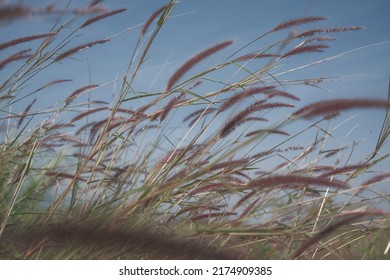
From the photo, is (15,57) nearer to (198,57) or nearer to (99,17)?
(99,17)

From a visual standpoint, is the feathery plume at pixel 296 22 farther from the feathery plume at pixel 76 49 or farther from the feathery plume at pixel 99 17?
the feathery plume at pixel 76 49

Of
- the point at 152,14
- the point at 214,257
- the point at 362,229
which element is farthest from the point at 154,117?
the point at 362,229

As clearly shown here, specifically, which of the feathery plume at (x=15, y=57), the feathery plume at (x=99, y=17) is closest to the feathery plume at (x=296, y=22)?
the feathery plume at (x=99, y=17)

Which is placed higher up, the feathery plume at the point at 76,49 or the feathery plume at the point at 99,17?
the feathery plume at the point at 99,17

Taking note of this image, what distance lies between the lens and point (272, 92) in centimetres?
170

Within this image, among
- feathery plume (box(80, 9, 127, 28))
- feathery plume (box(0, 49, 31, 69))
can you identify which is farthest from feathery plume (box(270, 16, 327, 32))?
feathery plume (box(0, 49, 31, 69))

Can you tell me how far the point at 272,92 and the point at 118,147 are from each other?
2.13 feet

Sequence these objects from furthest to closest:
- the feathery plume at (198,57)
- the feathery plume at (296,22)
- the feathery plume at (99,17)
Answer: the feathery plume at (99,17) < the feathery plume at (296,22) < the feathery plume at (198,57)

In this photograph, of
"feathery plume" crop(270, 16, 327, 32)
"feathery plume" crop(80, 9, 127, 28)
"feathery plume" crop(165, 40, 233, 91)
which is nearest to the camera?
"feathery plume" crop(165, 40, 233, 91)

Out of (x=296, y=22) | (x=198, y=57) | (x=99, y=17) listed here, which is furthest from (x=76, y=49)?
(x=296, y=22)

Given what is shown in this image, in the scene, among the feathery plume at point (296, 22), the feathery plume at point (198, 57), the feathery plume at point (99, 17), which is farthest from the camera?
the feathery plume at point (99, 17)

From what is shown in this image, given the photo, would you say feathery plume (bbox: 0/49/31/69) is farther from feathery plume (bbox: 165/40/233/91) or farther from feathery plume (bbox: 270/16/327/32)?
feathery plume (bbox: 270/16/327/32)

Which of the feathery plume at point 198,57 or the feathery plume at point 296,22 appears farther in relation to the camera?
the feathery plume at point 296,22
